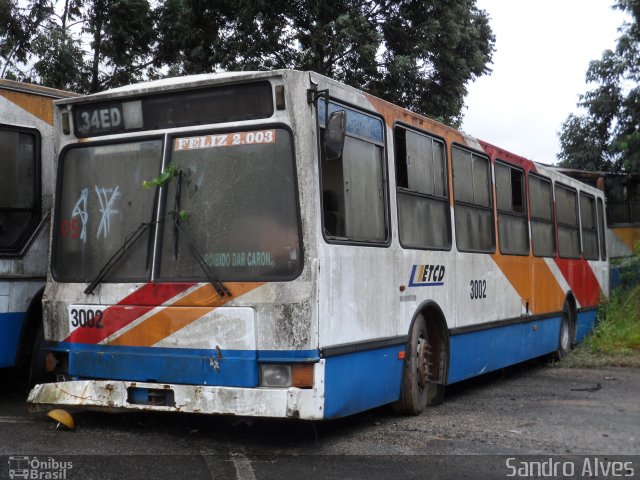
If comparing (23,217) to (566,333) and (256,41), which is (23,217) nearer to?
(566,333)

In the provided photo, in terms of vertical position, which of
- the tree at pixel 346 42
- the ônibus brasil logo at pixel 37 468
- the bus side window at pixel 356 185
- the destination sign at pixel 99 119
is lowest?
the ônibus brasil logo at pixel 37 468

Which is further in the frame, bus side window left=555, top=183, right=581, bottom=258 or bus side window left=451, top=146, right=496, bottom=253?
bus side window left=555, top=183, right=581, bottom=258

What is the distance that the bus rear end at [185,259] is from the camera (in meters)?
6.31

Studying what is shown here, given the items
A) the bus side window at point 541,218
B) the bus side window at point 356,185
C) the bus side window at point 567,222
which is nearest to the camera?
the bus side window at point 356,185

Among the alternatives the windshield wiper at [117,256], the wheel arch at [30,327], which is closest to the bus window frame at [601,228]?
the wheel arch at [30,327]

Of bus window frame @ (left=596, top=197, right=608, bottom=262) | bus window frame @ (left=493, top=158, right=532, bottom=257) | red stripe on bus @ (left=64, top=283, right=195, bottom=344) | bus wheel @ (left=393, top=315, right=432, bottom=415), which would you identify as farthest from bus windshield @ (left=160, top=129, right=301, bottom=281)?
bus window frame @ (left=596, top=197, right=608, bottom=262)

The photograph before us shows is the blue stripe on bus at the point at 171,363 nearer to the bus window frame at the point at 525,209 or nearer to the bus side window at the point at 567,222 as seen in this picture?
the bus window frame at the point at 525,209

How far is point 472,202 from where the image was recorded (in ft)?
31.5

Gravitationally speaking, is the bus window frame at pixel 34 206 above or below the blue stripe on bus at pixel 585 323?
above

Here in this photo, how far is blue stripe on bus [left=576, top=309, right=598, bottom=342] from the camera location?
46.4ft

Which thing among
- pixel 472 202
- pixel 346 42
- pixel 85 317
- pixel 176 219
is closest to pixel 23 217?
pixel 85 317

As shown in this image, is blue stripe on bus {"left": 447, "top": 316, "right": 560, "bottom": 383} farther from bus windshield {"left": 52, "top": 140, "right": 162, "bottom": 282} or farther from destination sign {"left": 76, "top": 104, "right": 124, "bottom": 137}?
destination sign {"left": 76, "top": 104, "right": 124, "bottom": 137}

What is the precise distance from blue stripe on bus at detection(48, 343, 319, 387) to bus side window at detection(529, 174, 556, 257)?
630 cm

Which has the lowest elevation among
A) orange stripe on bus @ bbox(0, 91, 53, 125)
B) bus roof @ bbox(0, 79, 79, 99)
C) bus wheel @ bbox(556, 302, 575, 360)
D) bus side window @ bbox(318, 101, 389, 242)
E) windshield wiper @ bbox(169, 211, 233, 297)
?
bus wheel @ bbox(556, 302, 575, 360)
